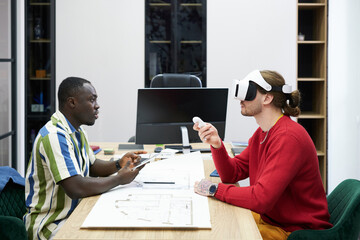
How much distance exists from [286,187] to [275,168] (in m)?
0.12

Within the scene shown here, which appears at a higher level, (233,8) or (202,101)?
(233,8)

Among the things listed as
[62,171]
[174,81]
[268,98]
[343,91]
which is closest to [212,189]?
[268,98]

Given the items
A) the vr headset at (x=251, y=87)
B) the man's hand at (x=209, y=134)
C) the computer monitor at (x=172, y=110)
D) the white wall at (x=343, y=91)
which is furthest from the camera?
the white wall at (x=343, y=91)

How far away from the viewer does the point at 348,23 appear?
3896 millimetres

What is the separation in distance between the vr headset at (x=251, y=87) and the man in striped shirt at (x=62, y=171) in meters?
0.55

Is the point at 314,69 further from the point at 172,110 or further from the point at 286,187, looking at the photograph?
the point at 286,187

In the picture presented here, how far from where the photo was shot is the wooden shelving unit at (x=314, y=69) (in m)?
4.79

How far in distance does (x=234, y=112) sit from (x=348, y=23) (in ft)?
4.91

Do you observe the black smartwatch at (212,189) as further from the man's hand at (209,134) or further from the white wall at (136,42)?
the white wall at (136,42)

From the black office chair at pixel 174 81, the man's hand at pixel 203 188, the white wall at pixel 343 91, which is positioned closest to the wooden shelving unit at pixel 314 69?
the white wall at pixel 343 91

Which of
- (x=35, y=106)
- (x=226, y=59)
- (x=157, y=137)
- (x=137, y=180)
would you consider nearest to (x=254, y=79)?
(x=137, y=180)

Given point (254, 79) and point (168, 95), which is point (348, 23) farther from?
point (254, 79)

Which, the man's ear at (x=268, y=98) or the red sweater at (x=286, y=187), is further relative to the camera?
the man's ear at (x=268, y=98)

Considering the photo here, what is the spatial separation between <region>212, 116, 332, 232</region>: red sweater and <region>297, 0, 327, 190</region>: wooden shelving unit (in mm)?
3127
